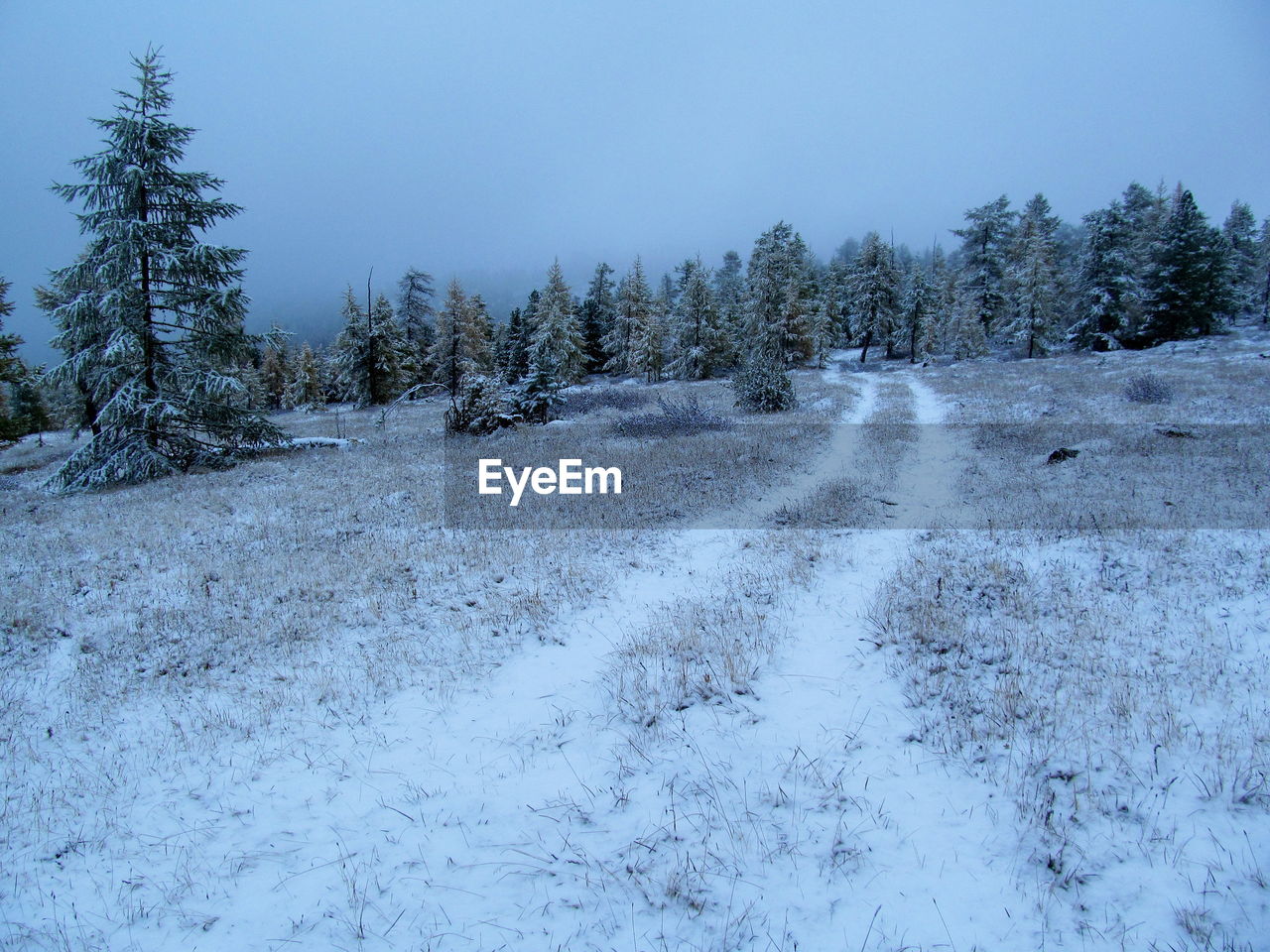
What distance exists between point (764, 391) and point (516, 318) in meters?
33.1

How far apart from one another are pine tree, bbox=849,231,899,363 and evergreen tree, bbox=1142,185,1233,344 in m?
18.1

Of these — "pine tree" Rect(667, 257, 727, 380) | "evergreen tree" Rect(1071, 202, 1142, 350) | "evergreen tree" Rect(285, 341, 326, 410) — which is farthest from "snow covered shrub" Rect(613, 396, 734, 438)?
"evergreen tree" Rect(285, 341, 326, 410)

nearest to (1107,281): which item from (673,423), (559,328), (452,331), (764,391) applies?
(764,391)

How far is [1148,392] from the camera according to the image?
23078 millimetres

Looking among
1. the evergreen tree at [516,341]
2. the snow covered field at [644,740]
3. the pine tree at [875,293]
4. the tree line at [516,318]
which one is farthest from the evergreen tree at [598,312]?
the snow covered field at [644,740]

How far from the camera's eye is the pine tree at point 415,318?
155 ft

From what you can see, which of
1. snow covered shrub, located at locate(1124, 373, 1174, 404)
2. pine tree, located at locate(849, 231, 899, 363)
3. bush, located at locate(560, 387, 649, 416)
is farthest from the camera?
pine tree, located at locate(849, 231, 899, 363)

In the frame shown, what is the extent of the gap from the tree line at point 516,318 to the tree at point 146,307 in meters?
0.07

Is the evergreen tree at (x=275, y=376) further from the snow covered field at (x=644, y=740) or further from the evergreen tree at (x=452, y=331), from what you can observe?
the snow covered field at (x=644, y=740)

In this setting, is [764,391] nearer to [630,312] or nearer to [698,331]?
[698,331]

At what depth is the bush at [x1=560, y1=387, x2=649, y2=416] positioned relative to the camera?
99.5 ft

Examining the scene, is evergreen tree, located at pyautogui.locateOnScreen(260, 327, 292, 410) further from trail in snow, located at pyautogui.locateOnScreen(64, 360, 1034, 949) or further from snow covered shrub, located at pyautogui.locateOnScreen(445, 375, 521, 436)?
trail in snow, located at pyautogui.locateOnScreen(64, 360, 1034, 949)

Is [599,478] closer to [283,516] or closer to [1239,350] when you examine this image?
[283,516]

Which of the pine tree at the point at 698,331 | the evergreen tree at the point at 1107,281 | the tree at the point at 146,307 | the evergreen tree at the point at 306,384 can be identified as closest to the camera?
the tree at the point at 146,307
